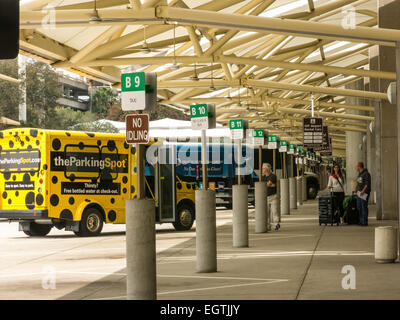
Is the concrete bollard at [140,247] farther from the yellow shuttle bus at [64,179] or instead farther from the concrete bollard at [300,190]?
the concrete bollard at [300,190]

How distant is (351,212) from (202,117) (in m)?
12.8

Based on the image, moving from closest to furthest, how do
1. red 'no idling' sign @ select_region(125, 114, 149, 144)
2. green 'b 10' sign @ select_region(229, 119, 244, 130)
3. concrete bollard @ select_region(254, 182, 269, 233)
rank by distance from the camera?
red 'no idling' sign @ select_region(125, 114, 149, 144), green 'b 10' sign @ select_region(229, 119, 244, 130), concrete bollard @ select_region(254, 182, 269, 233)

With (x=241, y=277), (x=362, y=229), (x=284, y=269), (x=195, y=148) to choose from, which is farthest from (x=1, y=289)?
(x=195, y=148)

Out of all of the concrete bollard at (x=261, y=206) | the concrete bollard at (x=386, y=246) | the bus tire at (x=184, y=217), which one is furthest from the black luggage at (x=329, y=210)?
the concrete bollard at (x=386, y=246)

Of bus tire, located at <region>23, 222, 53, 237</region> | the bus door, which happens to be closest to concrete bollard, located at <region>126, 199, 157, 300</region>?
bus tire, located at <region>23, 222, 53, 237</region>

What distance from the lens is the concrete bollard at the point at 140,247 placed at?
376 inches

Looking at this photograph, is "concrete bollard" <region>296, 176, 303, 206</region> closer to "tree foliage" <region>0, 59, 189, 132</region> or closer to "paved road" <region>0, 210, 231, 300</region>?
"tree foliage" <region>0, 59, 189, 132</region>

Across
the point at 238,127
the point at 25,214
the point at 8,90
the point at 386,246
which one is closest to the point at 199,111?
the point at 386,246

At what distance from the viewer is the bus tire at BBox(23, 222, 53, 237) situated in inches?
998

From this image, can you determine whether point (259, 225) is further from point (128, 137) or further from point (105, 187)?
point (128, 137)

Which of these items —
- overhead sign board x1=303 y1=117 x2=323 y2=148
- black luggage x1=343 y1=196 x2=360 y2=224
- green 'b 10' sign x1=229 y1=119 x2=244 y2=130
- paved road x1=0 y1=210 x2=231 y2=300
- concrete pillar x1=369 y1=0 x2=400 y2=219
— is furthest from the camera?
overhead sign board x1=303 y1=117 x2=323 y2=148

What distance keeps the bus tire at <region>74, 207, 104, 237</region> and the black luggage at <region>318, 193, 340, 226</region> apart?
6906mm

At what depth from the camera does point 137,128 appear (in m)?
9.72
